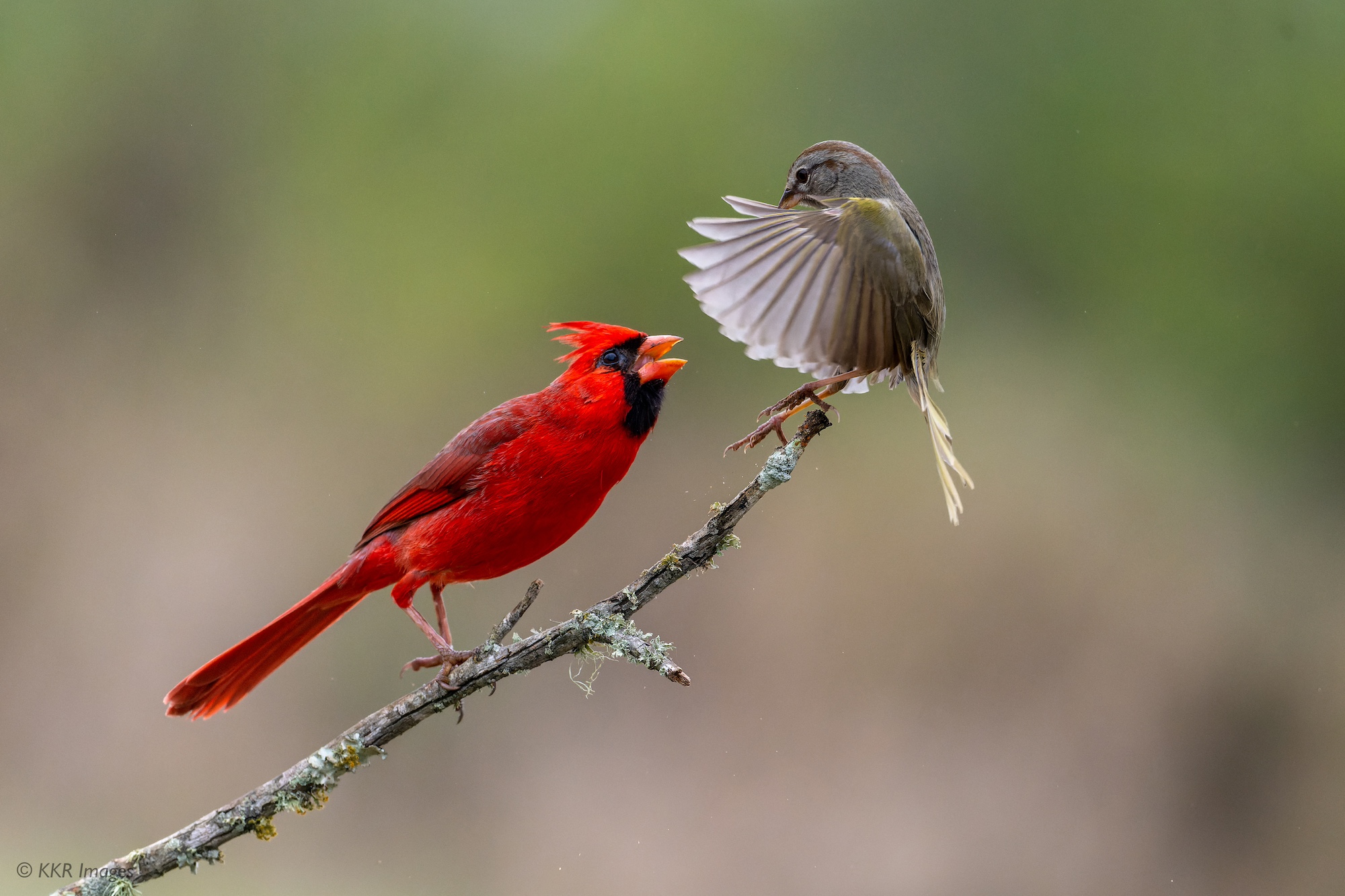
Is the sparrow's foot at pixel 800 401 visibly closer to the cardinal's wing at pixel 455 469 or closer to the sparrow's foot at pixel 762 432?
the sparrow's foot at pixel 762 432

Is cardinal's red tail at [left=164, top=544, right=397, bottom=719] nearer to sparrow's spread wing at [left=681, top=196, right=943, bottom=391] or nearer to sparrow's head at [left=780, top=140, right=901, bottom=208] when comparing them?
sparrow's spread wing at [left=681, top=196, right=943, bottom=391]

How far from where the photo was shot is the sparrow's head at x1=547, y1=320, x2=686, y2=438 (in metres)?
1.78

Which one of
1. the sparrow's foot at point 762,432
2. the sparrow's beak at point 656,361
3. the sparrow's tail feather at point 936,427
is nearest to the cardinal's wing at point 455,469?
the sparrow's beak at point 656,361

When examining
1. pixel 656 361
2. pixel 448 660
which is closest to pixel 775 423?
pixel 656 361

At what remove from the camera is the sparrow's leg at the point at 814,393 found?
69.1 inches

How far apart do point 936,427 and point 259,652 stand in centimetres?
131

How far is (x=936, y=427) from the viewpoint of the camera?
183 cm

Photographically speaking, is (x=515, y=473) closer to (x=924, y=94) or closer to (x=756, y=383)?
(x=756, y=383)

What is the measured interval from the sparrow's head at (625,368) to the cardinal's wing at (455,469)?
13cm

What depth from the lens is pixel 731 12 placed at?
454 cm

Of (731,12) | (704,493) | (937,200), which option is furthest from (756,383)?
(731,12)

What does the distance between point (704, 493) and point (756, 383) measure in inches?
23.5

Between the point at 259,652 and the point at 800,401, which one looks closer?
the point at 800,401

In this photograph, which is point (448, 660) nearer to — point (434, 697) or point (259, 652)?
point (434, 697)
